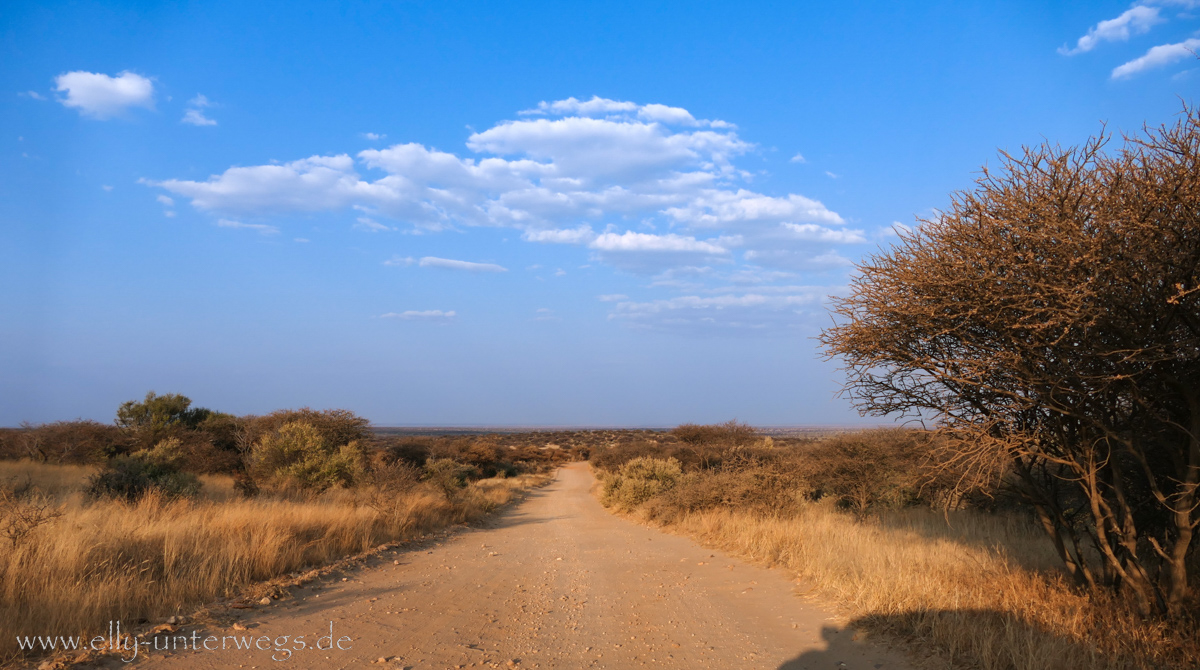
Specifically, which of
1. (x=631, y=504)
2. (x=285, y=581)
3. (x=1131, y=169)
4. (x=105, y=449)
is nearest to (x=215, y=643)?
(x=285, y=581)

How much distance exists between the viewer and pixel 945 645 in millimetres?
5344

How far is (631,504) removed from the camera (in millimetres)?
20562

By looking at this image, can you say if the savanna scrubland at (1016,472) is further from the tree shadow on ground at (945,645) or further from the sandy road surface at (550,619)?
the sandy road surface at (550,619)

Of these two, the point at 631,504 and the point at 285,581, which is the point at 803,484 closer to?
the point at 631,504

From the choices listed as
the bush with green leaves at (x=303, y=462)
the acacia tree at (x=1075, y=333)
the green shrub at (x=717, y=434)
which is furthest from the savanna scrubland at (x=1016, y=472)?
the green shrub at (x=717, y=434)

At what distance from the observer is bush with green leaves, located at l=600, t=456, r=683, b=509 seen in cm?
2052

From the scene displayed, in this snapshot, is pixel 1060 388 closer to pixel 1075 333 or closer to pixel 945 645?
pixel 1075 333

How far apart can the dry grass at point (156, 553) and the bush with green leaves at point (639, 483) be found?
29.7 ft

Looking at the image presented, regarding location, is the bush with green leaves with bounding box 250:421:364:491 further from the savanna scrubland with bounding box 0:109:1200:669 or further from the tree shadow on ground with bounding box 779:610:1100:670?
the tree shadow on ground with bounding box 779:610:1100:670

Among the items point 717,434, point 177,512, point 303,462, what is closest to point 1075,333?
point 177,512

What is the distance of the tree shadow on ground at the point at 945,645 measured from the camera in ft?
15.7

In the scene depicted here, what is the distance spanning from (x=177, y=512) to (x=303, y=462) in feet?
30.3

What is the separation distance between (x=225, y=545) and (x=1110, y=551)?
395 inches

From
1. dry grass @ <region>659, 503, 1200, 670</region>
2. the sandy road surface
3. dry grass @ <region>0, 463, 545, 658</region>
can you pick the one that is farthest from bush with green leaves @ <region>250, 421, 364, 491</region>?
dry grass @ <region>659, 503, 1200, 670</region>
